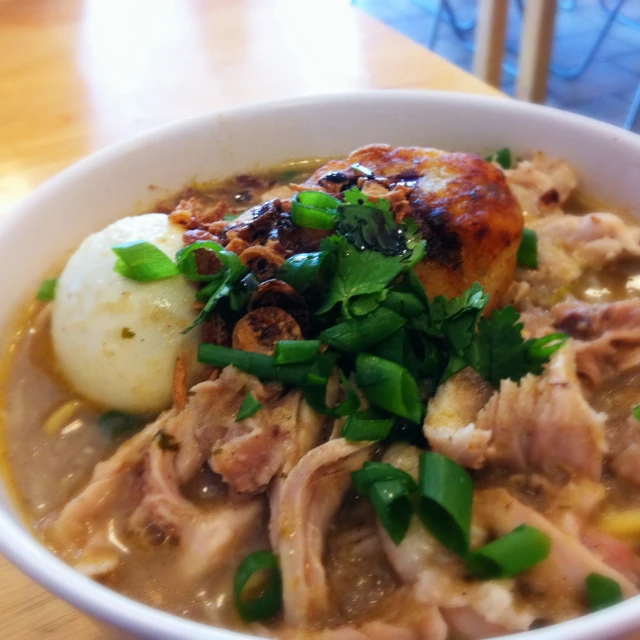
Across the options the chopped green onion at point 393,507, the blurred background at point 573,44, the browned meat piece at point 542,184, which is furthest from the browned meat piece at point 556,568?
the blurred background at point 573,44

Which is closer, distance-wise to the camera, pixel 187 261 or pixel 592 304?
pixel 187 261

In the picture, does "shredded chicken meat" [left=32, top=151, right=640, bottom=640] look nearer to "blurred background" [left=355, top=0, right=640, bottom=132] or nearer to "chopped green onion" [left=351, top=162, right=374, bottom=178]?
"chopped green onion" [left=351, top=162, right=374, bottom=178]

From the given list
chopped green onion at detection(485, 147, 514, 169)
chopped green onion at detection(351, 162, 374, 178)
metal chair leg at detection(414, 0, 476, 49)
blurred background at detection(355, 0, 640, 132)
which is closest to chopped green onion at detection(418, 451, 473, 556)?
chopped green onion at detection(351, 162, 374, 178)

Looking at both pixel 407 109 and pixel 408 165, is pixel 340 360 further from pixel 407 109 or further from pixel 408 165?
pixel 407 109

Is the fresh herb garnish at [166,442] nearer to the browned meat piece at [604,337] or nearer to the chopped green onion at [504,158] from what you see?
the browned meat piece at [604,337]

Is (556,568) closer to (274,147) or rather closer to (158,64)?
(274,147)

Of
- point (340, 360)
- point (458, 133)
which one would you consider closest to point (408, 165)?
point (458, 133)
